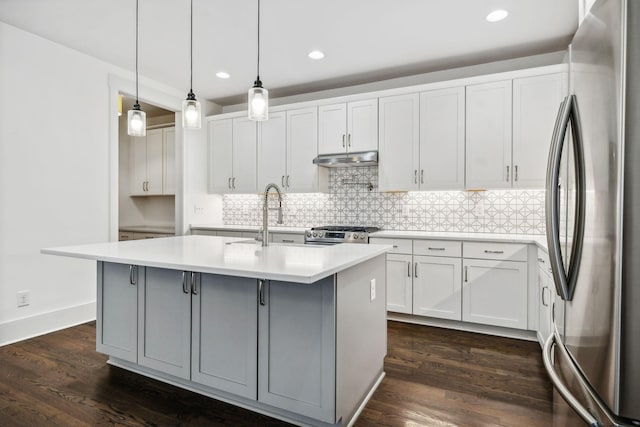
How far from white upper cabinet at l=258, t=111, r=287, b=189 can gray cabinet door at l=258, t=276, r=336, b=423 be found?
9.61ft

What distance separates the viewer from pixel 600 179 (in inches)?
34.7

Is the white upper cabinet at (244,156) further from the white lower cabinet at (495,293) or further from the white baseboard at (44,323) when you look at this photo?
the white lower cabinet at (495,293)

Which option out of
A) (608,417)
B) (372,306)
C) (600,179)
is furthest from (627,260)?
(372,306)

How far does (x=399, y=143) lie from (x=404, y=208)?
2.63 feet

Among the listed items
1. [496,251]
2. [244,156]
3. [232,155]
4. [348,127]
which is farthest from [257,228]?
[496,251]

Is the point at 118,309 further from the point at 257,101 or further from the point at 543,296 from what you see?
the point at 543,296

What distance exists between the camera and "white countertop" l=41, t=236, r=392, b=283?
1.65m

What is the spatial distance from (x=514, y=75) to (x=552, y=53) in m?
0.55

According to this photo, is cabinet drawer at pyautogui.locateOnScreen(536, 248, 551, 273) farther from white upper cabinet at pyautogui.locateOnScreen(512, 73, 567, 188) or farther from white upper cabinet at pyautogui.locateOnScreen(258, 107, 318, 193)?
white upper cabinet at pyautogui.locateOnScreen(258, 107, 318, 193)

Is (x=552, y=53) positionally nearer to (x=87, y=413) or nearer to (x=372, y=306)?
(x=372, y=306)

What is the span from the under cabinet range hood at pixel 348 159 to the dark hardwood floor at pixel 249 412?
2.01 m

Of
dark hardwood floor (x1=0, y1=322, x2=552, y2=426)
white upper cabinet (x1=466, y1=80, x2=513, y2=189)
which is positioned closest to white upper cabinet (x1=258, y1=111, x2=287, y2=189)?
white upper cabinet (x1=466, y1=80, x2=513, y2=189)

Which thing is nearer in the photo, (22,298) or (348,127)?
(22,298)

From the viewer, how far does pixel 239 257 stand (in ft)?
6.77
